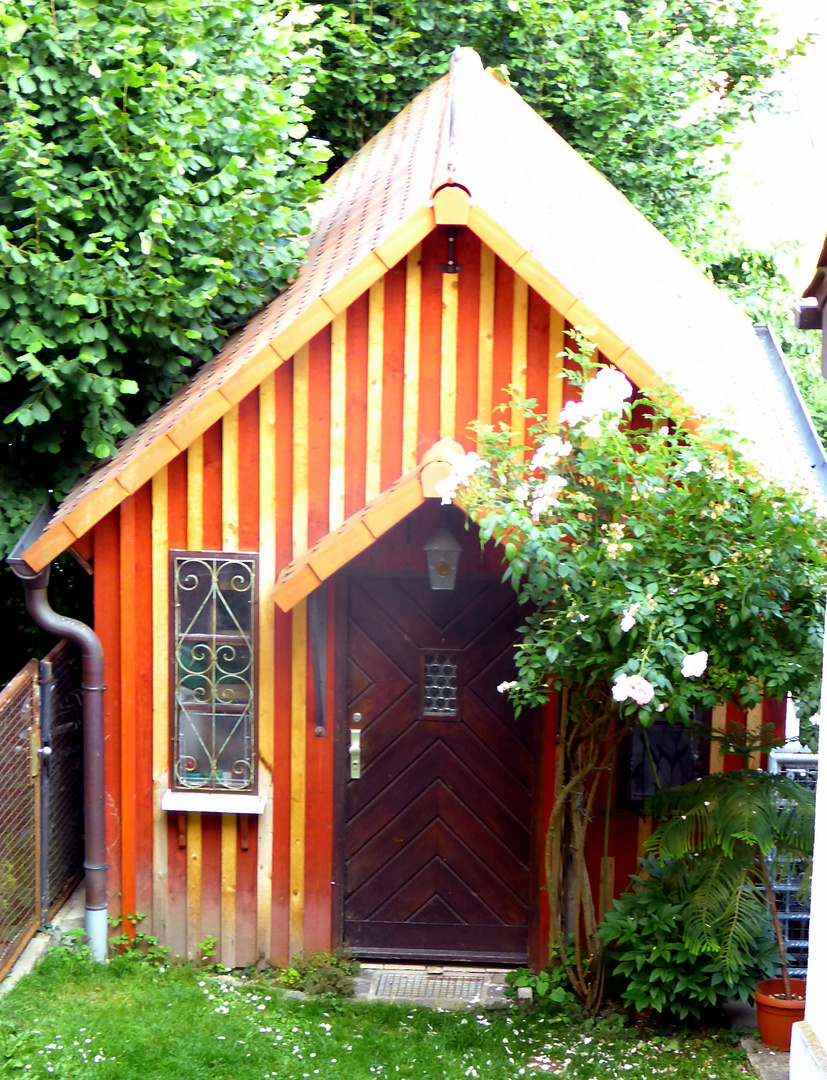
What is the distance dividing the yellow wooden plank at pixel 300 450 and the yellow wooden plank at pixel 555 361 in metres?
1.37

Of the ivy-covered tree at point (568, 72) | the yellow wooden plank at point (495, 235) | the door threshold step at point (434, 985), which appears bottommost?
the door threshold step at point (434, 985)

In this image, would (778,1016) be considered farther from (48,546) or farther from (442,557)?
(48,546)

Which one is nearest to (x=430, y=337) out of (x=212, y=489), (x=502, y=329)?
(x=502, y=329)

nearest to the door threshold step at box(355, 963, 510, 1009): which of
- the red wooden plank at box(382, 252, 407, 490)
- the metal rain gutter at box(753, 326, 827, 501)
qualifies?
the red wooden plank at box(382, 252, 407, 490)

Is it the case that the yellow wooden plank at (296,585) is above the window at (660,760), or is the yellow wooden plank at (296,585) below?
above

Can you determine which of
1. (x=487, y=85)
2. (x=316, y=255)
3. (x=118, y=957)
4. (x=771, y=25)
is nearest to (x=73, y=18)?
(x=316, y=255)

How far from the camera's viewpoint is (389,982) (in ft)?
22.8

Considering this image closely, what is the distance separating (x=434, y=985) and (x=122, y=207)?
501 centimetres

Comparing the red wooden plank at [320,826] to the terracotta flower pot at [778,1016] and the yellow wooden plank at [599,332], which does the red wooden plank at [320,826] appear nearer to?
the yellow wooden plank at [599,332]

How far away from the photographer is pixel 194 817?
678cm

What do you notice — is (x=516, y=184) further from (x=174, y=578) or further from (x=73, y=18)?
(x=174, y=578)

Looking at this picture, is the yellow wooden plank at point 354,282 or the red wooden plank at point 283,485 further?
the red wooden plank at point 283,485

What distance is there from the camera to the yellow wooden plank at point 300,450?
661 centimetres

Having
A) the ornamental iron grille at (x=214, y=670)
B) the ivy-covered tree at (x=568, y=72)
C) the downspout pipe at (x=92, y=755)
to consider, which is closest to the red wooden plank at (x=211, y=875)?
the ornamental iron grille at (x=214, y=670)
